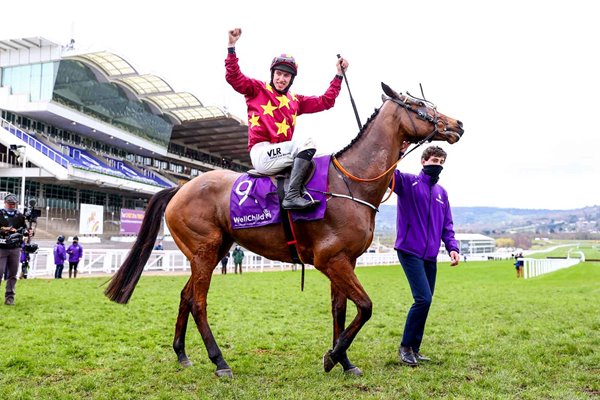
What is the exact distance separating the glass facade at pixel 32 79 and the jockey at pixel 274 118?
127 feet

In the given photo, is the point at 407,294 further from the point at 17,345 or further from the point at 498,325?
the point at 17,345

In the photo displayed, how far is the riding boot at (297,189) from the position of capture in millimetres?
4410

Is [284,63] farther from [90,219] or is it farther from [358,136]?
[90,219]

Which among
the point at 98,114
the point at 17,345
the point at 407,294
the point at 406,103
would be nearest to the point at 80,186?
the point at 98,114

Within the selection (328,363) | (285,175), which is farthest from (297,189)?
(328,363)

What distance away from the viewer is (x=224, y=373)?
459 centimetres

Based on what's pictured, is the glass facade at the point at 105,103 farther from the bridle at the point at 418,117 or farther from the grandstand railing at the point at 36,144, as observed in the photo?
the bridle at the point at 418,117

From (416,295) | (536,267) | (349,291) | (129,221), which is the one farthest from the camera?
(129,221)

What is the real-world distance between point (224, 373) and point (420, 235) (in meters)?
2.40

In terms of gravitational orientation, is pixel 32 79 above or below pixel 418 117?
above

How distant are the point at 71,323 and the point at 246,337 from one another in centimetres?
298

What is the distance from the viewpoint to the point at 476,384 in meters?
4.23

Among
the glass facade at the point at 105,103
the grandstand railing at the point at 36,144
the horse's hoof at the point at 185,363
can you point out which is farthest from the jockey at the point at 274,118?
the glass facade at the point at 105,103

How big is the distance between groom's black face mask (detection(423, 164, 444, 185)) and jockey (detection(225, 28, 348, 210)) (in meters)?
1.42
